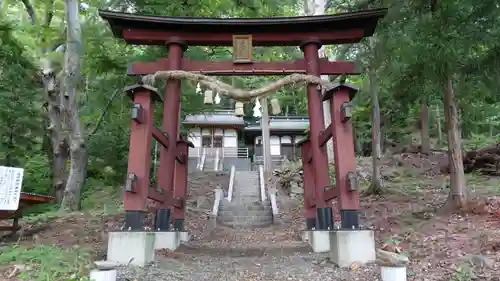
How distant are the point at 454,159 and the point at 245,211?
7746 mm

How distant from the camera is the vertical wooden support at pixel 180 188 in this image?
816 cm

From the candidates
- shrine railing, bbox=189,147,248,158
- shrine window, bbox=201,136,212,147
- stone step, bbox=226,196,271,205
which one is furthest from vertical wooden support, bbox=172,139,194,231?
shrine window, bbox=201,136,212,147

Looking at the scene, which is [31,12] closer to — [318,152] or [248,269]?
[318,152]

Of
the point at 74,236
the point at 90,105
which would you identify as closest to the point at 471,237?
the point at 74,236

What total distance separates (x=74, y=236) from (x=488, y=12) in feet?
27.8

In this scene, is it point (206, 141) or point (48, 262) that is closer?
point (48, 262)

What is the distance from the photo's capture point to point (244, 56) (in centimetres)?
734

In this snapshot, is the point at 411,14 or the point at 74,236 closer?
the point at 74,236

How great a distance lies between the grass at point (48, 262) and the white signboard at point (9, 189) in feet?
2.18

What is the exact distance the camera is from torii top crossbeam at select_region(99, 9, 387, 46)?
7.17 meters

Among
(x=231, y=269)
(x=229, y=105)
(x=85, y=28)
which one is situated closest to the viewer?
(x=231, y=269)

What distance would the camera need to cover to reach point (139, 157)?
5.88 m

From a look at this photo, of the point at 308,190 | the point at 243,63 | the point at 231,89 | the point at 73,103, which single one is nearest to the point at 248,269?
the point at 308,190

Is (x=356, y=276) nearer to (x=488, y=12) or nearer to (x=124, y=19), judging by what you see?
(x=488, y=12)
